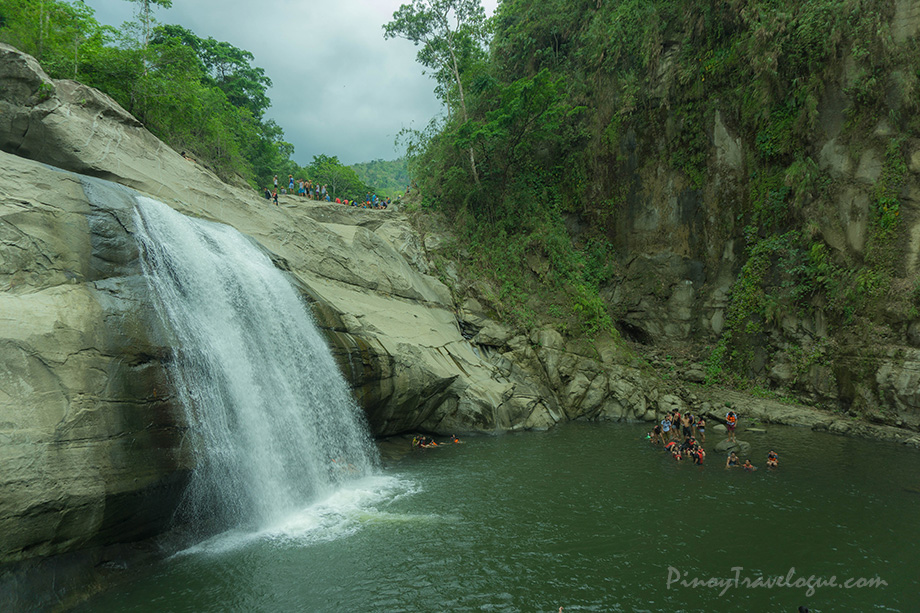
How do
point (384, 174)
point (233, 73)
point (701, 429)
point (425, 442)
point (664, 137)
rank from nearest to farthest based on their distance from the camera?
point (425, 442), point (701, 429), point (664, 137), point (233, 73), point (384, 174)

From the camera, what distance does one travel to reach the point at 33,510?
21.8 ft

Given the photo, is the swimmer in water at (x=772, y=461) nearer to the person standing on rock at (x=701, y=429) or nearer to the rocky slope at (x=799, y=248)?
the person standing on rock at (x=701, y=429)

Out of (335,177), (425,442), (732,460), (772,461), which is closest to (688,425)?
(732,460)

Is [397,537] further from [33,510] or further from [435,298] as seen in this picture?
[435,298]

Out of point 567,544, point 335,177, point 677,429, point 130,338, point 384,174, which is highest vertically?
point 384,174

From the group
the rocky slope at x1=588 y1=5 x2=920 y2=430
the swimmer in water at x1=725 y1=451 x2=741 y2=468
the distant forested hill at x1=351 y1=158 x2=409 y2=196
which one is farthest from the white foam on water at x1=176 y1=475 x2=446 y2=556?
the distant forested hill at x1=351 y1=158 x2=409 y2=196

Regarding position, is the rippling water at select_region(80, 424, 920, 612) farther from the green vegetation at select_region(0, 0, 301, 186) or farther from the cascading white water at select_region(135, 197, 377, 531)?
the green vegetation at select_region(0, 0, 301, 186)

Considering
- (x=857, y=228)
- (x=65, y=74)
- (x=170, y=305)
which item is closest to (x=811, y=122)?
(x=857, y=228)

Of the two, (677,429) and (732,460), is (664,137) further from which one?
(732,460)

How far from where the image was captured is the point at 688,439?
48.8ft

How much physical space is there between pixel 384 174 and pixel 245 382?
3453 inches

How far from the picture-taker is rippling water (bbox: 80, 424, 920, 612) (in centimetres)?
721

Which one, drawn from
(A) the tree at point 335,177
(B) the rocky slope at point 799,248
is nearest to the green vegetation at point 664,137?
(B) the rocky slope at point 799,248

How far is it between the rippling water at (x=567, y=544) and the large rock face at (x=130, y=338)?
6.03ft
